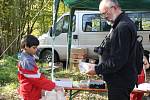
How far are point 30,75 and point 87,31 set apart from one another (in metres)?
8.74

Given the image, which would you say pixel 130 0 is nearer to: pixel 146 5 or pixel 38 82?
pixel 146 5

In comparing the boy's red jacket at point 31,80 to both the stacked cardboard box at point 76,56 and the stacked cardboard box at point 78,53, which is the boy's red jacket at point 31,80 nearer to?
the stacked cardboard box at point 76,56

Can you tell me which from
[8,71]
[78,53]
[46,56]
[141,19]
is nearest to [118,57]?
[8,71]

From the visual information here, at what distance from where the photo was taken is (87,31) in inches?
549

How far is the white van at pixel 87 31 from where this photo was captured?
13570 mm

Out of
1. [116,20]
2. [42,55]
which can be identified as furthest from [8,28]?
[116,20]

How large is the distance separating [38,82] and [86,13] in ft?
28.5

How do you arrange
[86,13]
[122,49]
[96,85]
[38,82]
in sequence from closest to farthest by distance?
1. [122,49]
2. [38,82]
3. [96,85]
4. [86,13]

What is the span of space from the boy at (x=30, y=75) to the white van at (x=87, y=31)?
839 centimetres

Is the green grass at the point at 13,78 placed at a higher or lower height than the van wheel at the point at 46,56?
lower

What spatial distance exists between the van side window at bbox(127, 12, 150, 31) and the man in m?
9.11

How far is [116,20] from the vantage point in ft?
14.5

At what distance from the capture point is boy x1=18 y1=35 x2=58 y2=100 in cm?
529

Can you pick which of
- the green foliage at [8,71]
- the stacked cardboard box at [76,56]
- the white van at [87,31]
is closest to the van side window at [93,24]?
the white van at [87,31]
